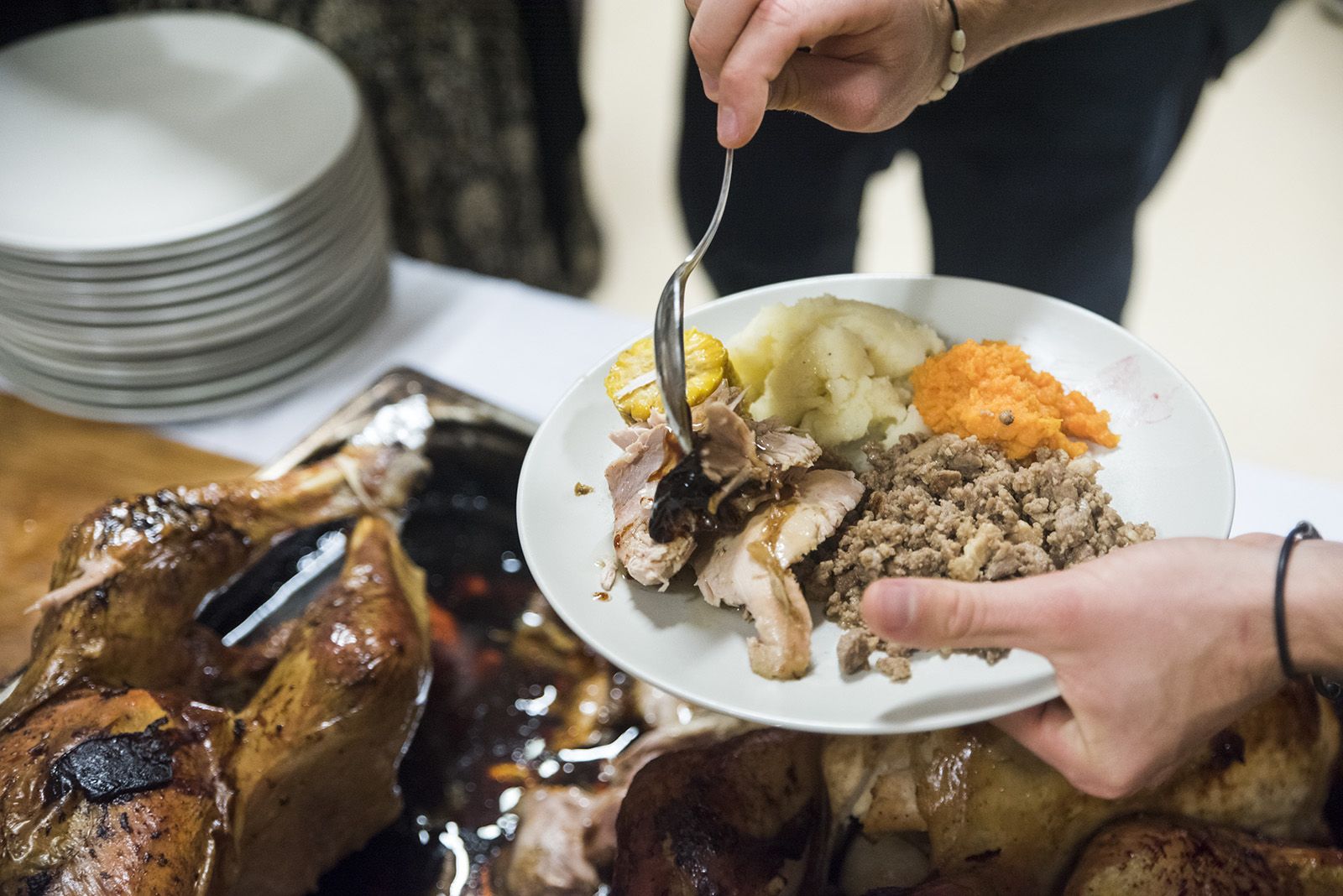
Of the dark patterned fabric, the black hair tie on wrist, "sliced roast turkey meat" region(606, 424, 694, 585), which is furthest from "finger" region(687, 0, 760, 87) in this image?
the dark patterned fabric

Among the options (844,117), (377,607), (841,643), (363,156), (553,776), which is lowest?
(553,776)

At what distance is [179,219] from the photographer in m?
1.72

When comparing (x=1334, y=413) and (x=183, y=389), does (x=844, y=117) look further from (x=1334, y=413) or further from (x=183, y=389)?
(x=1334, y=413)

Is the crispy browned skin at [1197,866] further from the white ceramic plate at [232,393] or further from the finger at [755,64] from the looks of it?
the white ceramic plate at [232,393]

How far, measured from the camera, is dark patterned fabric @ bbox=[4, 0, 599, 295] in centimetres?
232

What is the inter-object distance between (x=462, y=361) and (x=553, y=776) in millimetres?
869

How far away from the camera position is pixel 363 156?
1.89 metres

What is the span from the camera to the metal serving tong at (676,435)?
3.08 feet

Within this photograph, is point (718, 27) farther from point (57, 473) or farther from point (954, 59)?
point (57, 473)

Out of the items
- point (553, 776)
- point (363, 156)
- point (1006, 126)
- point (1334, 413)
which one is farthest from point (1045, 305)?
point (1334, 413)

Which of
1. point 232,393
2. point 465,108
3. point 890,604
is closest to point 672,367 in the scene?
point 890,604

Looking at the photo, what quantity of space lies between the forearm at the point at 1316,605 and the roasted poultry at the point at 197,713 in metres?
0.94

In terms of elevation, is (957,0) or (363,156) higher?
(957,0)

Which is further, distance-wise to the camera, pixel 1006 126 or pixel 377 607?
pixel 1006 126
